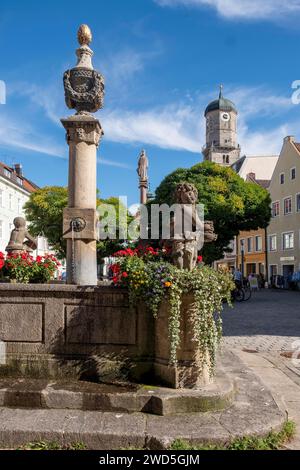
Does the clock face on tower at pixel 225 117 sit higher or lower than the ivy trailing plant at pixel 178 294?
higher

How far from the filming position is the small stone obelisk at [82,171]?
→ 5.52 metres

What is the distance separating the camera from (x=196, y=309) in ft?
14.1

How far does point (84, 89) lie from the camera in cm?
585

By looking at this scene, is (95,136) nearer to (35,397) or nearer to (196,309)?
(196,309)

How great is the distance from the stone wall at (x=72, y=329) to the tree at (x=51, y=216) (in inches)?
1174

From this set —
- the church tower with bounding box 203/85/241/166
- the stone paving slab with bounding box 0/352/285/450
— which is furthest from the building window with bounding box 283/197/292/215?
the church tower with bounding box 203/85/241/166

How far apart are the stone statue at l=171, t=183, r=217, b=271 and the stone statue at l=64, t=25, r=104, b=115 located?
1809 mm

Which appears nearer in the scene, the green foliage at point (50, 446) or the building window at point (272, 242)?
the green foliage at point (50, 446)

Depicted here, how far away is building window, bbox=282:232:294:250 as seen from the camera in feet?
120

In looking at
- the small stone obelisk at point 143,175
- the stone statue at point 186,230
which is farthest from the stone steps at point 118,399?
the small stone obelisk at point 143,175

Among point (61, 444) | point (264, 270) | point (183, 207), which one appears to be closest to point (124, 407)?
point (61, 444)

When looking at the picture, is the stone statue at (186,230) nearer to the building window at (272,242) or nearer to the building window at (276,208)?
the building window at (276,208)

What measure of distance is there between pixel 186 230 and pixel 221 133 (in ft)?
299

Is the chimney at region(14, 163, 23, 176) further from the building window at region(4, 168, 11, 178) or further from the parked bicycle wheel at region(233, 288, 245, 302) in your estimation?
the parked bicycle wheel at region(233, 288, 245, 302)
